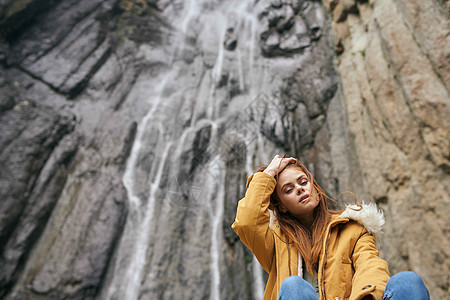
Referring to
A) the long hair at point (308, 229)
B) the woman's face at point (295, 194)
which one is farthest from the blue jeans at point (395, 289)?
the woman's face at point (295, 194)

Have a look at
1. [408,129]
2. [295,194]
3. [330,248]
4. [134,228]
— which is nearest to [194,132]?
[134,228]

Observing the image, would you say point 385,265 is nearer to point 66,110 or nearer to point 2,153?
point 2,153

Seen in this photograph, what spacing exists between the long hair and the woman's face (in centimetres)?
3

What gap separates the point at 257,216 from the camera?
1.64 m

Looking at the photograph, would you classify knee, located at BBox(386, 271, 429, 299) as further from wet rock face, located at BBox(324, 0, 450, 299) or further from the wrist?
wet rock face, located at BBox(324, 0, 450, 299)

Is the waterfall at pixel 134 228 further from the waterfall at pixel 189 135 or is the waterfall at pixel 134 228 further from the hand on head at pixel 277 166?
the hand on head at pixel 277 166

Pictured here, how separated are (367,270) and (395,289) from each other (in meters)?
0.21

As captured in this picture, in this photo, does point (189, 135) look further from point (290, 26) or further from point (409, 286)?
point (409, 286)

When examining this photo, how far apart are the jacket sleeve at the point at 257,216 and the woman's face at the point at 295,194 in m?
0.09

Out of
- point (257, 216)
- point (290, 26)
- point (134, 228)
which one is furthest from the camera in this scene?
point (290, 26)

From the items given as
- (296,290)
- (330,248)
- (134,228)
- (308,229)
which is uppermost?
(296,290)

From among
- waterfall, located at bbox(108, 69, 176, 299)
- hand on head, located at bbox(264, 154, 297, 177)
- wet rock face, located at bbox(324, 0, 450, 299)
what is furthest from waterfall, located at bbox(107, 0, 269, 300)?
hand on head, located at bbox(264, 154, 297, 177)

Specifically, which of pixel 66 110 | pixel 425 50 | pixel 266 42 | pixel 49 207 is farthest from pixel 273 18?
pixel 49 207

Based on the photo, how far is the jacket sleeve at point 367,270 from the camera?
3.97 feet
